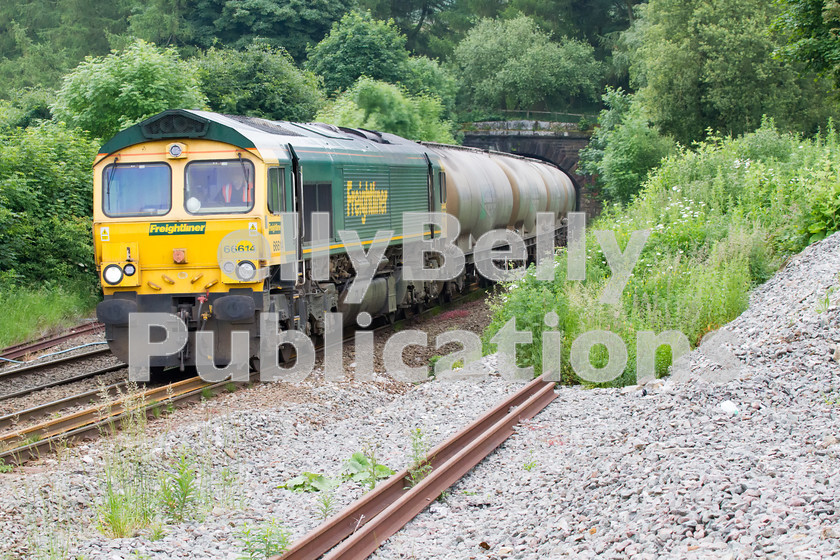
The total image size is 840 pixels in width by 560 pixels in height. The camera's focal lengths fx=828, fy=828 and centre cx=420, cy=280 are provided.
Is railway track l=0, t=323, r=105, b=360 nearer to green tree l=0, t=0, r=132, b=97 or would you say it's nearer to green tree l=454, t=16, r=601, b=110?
green tree l=0, t=0, r=132, b=97

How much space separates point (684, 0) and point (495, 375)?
24465 millimetres

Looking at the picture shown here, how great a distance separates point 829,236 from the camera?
11.8 meters

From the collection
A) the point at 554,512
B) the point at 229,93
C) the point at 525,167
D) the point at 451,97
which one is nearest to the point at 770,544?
the point at 554,512

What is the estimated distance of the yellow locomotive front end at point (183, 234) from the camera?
10.0m

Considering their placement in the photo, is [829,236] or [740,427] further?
[829,236]

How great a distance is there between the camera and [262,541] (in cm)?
500

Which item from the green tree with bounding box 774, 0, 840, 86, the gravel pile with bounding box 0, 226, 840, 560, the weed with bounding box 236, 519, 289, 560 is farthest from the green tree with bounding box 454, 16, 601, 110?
the weed with bounding box 236, 519, 289, 560

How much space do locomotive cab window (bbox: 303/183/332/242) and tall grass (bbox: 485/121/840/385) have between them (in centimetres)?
289

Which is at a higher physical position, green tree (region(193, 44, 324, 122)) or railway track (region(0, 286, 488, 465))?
green tree (region(193, 44, 324, 122))

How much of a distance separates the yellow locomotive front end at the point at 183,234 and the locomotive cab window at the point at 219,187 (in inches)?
0.5

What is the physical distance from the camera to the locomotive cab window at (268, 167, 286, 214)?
33.2ft

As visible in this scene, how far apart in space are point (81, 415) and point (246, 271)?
2.61 meters

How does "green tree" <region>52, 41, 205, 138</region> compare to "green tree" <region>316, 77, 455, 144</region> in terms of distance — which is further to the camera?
"green tree" <region>316, 77, 455, 144</region>

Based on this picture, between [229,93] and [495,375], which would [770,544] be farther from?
[229,93]
